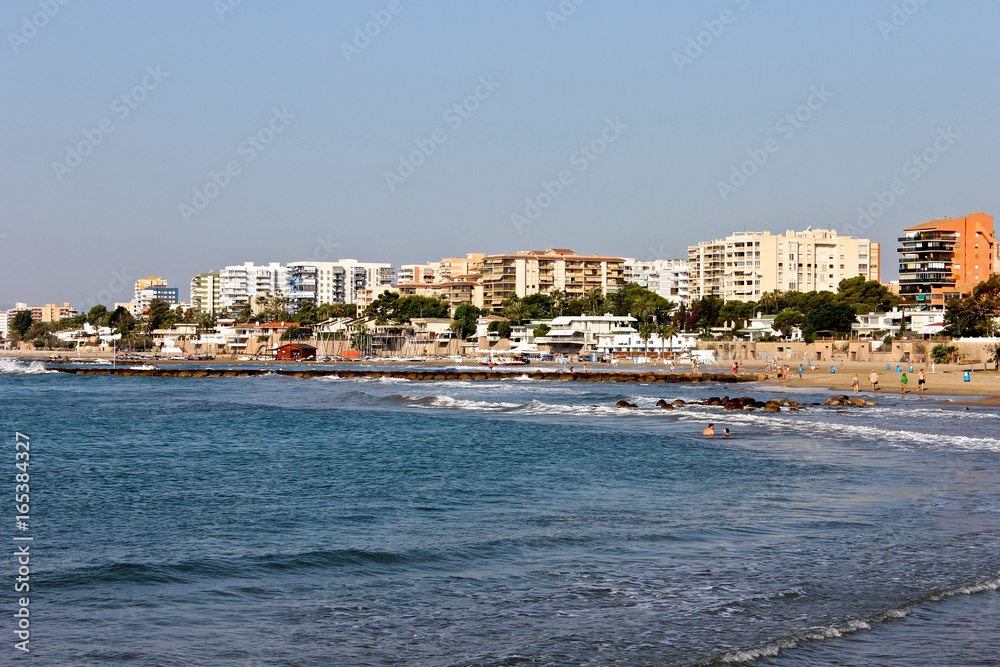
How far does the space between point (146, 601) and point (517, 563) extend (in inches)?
210

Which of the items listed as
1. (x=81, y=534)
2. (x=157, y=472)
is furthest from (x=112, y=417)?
(x=81, y=534)

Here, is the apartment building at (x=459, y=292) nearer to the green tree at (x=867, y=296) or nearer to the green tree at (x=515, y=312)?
the green tree at (x=515, y=312)

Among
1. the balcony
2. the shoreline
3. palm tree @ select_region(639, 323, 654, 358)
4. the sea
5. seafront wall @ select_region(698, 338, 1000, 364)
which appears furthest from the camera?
the balcony

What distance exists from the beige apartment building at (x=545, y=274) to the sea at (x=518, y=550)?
14486cm

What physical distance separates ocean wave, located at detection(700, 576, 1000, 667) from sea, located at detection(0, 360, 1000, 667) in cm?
4

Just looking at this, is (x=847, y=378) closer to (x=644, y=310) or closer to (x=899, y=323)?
(x=899, y=323)

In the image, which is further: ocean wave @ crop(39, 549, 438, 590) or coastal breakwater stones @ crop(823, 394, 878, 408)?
coastal breakwater stones @ crop(823, 394, 878, 408)

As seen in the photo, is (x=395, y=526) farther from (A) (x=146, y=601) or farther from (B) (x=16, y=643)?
(B) (x=16, y=643)

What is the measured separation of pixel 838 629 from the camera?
1067 centimetres

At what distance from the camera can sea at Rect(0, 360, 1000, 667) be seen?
10375 millimetres

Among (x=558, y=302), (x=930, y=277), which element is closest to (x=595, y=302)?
(x=558, y=302)

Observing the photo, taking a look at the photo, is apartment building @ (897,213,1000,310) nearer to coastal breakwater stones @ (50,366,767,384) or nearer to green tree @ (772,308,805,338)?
green tree @ (772,308,805,338)

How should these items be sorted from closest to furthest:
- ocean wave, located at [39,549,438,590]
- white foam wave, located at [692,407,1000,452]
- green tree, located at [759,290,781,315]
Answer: ocean wave, located at [39,549,438,590], white foam wave, located at [692,407,1000,452], green tree, located at [759,290,781,315]

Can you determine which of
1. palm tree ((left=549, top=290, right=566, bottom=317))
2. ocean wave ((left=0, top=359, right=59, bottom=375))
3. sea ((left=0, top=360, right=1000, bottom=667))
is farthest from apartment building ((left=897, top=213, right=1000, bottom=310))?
ocean wave ((left=0, top=359, right=59, bottom=375))
